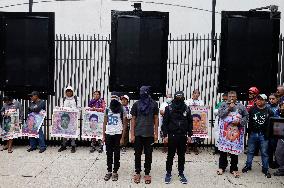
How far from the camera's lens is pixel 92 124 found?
10672 mm

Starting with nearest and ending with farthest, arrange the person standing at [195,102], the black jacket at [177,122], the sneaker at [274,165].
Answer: the black jacket at [177,122], the sneaker at [274,165], the person standing at [195,102]

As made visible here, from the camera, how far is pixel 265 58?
33.4ft

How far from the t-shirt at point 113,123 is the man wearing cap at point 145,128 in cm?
33

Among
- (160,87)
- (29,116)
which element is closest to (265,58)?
(160,87)

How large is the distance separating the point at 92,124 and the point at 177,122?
3.31 metres

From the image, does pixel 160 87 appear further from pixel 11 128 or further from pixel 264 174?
pixel 11 128

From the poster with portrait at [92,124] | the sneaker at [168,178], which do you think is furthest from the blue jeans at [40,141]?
A: the sneaker at [168,178]

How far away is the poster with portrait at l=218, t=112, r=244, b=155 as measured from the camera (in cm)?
868

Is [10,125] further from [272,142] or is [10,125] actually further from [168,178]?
[272,142]

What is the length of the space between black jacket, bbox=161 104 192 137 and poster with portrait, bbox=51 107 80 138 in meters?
3.42

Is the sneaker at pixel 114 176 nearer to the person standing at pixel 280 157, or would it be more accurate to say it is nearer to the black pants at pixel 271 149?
the person standing at pixel 280 157

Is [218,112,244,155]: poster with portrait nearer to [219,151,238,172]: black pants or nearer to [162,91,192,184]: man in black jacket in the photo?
[219,151,238,172]: black pants

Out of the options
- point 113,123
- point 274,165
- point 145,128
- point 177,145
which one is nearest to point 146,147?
point 145,128

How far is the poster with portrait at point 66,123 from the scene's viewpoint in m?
10.8
